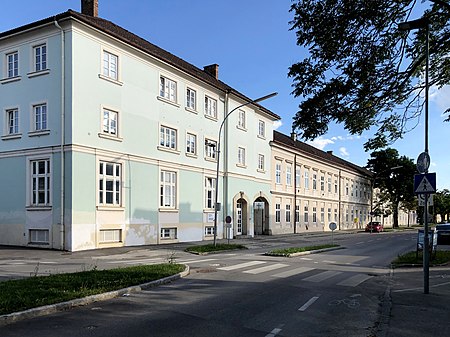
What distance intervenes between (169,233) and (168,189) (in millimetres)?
2869

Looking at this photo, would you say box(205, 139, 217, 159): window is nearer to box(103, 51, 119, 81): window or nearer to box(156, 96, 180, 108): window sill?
box(156, 96, 180, 108): window sill

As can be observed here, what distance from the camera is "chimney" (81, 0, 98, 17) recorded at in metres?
27.7

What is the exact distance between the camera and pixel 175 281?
12.0 m

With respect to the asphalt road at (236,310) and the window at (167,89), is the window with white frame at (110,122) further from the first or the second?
the asphalt road at (236,310)

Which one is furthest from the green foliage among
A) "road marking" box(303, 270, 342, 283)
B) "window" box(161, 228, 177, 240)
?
"road marking" box(303, 270, 342, 283)

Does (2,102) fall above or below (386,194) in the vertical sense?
above

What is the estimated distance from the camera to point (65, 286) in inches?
373

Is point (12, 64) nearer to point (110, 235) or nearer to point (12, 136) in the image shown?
point (12, 136)

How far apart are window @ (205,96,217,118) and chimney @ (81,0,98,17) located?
32.2 ft

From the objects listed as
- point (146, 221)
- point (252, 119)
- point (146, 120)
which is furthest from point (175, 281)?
point (252, 119)

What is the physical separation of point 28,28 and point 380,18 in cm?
1898

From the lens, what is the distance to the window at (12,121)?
23.2 m

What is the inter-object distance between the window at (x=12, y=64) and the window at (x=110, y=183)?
6.90m

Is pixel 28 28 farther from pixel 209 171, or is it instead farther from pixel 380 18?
pixel 380 18
